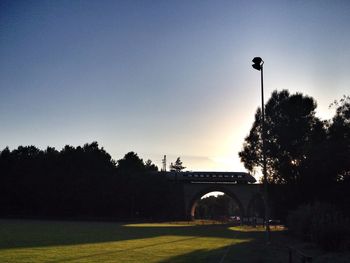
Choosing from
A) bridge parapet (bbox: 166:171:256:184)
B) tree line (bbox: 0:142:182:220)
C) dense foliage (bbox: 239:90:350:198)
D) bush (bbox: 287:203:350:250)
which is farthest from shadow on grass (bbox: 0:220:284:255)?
bridge parapet (bbox: 166:171:256:184)

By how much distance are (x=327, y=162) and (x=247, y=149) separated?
20967mm

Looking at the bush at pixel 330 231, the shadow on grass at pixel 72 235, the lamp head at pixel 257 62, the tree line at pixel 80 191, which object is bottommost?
the shadow on grass at pixel 72 235

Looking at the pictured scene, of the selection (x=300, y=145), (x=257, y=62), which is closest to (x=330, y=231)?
(x=257, y=62)

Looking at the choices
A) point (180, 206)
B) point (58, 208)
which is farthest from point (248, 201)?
point (58, 208)

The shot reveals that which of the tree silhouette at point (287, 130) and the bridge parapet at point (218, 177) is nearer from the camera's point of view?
the tree silhouette at point (287, 130)

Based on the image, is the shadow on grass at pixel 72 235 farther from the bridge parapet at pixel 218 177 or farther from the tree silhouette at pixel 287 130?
the bridge parapet at pixel 218 177

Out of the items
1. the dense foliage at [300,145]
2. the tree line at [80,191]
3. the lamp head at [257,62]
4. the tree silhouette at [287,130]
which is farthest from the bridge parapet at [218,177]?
the lamp head at [257,62]

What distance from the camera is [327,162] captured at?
32500mm

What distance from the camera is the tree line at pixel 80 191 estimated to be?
82.2 m

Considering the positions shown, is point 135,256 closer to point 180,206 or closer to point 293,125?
point 293,125

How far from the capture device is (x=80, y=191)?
8150 cm

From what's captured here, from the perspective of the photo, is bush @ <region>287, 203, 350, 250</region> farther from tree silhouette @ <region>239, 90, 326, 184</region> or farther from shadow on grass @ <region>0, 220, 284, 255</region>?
tree silhouette @ <region>239, 90, 326, 184</region>

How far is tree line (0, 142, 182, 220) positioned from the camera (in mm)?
82188

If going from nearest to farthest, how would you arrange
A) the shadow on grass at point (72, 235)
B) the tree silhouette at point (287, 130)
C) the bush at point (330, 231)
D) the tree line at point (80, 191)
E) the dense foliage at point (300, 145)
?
the bush at point (330, 231) < the shadow on grass at point (72, 235) < the dense foliage at point (300, 145) < the tree silhouette at point (287, 130) < the tree line at point (80, 191)
